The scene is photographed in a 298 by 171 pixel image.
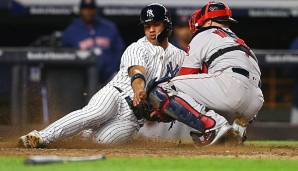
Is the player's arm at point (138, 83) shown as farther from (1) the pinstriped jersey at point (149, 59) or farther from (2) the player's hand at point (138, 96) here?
(1) the pinstriped jersey at point (149, 59)

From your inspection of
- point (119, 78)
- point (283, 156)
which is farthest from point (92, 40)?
point (283, 156)

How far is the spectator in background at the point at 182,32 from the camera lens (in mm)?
11922

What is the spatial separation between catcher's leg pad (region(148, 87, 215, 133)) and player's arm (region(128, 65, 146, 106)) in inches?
7.8

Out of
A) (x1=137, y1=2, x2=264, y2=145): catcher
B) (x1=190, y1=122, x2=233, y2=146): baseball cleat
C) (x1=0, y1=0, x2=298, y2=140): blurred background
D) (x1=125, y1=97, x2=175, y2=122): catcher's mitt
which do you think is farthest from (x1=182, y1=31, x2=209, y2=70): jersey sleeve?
(x1=0, y1=0, x2=298, y2=140): blurred background

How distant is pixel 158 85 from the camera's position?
26.0ft

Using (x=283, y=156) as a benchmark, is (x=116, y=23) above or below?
above

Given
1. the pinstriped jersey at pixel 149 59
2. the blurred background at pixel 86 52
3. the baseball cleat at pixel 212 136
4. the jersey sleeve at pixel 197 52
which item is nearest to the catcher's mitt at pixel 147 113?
the pinstriped jersey at pixel 149 59

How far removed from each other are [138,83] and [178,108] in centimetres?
41

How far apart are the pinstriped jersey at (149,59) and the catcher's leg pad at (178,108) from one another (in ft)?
1.13

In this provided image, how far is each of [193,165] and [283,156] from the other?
1224 mm

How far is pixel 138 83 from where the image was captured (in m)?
7.67

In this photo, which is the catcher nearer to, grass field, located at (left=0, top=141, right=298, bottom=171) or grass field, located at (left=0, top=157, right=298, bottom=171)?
grass field, located at (left=0, top=141, right=298, bottom=171)

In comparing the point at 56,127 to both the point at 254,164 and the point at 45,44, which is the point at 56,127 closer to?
the point at 254,164

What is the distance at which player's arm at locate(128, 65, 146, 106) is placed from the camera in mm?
7613
